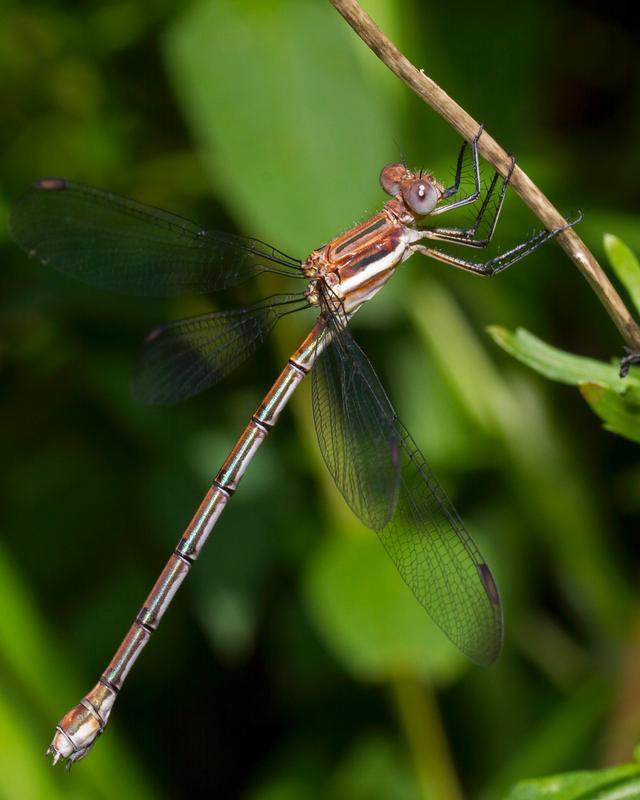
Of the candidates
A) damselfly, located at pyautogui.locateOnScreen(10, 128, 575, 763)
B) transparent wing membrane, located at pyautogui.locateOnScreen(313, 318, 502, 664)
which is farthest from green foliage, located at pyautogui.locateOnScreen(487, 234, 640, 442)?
transparent wing membrane, located at pyautogui.locateOnScreen(313, 318, 502, 664)

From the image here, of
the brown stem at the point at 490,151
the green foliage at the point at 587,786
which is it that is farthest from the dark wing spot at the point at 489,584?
the brown stem at the point at 490,151

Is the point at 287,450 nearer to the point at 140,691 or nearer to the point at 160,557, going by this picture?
the point at 160,557

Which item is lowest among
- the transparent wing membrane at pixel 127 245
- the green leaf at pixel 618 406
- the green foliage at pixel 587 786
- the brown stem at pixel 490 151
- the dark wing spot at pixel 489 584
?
the green foliage at pixel 587 786

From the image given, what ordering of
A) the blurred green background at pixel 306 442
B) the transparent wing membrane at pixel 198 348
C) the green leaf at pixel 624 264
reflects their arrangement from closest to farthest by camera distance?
the green leaf at pixel 624 264, the transparent wing membrane at pixel 198 348, the blurred green background at pixel 306 442

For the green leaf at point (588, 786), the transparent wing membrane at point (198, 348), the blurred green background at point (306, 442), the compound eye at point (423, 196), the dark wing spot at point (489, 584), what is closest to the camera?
the green leaf at point (588, 786)

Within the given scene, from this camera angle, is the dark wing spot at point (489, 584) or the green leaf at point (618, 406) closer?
the green leaf at point (618, 406)

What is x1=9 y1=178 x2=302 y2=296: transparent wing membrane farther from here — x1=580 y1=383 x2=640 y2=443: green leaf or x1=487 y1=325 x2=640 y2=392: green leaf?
x1=580 y1=383 x2=640 y2=443: green leaf

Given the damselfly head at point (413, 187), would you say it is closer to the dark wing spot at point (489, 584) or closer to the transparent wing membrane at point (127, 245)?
the transparent wing membrane at point (127, 245)

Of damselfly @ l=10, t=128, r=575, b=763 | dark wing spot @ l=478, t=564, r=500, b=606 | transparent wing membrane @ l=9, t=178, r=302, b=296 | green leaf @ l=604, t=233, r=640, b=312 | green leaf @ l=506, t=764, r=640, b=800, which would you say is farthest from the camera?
transparent wing membrane @ l=9, t=178, r=302, b=296
